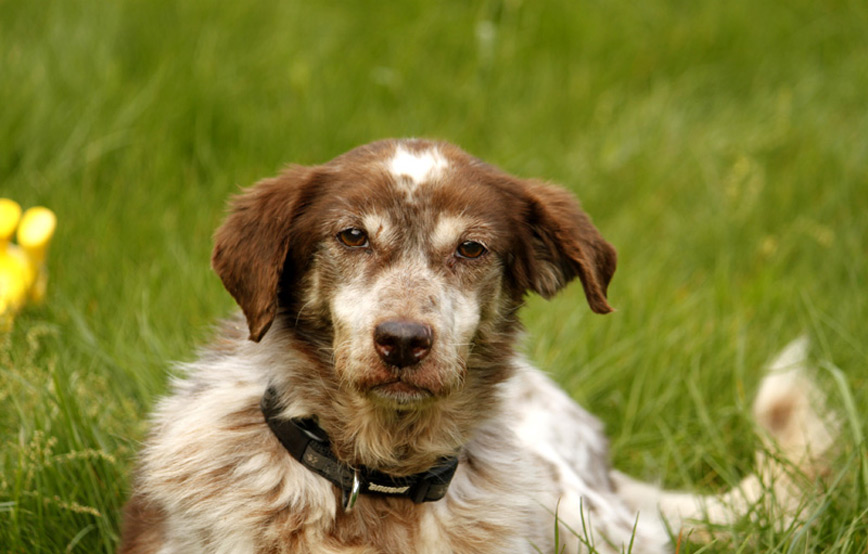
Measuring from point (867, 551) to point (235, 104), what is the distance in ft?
12.9

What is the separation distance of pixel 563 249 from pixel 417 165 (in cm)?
52

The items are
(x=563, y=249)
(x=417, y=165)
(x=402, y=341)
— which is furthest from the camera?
(x=563, y=249)

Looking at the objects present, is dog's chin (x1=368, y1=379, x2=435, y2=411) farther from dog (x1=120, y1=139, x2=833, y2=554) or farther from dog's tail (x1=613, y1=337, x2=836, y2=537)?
dog's tail (x1=613, y1=337, x2=836, y2=537)

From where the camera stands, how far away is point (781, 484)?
381 cm

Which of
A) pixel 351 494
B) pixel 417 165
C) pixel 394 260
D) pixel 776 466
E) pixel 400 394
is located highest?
pixel 417 165

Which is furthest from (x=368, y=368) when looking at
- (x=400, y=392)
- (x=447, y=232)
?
(x=447, y=232)

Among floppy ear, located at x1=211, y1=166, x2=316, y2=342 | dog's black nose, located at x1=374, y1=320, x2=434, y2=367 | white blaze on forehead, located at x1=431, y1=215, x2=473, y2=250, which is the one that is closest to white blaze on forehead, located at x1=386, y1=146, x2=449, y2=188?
white blaze on forehead, located at x1=431, y1=215, x2=473, y2=250

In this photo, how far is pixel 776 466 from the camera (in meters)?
3.83

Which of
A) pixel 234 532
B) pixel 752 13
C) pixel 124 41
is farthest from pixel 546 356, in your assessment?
pixel 752 13

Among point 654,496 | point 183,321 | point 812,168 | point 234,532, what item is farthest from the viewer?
point 812,168

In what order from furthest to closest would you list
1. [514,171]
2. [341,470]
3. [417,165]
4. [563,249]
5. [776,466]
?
[514,171]
[776,466]
[563,249]
[417,165]
[341,470]

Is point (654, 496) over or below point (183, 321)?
below

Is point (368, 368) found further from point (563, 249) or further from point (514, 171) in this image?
point (514, 171)

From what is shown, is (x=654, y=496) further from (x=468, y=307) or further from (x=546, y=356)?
(x=468, y=307)
